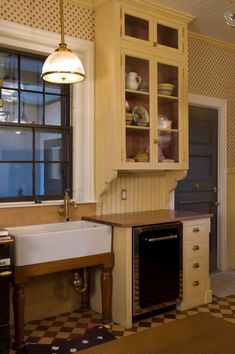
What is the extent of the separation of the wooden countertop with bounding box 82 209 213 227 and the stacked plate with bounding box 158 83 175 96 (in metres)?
1.18

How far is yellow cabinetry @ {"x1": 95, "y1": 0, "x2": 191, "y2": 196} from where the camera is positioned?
3246 mm

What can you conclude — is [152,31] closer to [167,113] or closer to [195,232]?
[167,113]

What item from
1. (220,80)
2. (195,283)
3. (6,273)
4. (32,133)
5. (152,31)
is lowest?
(195,283)

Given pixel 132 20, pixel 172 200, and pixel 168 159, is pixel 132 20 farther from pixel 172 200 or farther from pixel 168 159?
pixel 172 200

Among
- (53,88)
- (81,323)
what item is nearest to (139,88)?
(53,88)

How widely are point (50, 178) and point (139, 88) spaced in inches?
46.0

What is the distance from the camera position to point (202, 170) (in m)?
4.49

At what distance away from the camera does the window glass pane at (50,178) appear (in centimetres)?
332

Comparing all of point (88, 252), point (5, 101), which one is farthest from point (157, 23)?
point (88, 252)

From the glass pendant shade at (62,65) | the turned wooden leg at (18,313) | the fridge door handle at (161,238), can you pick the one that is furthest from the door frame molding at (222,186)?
the turned wooden leg at (18,313)

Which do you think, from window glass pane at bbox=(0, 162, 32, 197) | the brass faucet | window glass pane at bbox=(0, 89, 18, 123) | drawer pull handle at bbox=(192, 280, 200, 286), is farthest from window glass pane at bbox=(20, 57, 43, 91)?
drawer pull handle at bbox=(192, 280, 200, 286)

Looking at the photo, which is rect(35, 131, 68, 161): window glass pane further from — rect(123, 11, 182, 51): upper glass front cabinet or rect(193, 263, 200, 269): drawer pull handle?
rect(193, 263, 200, 269): drawer pull handle

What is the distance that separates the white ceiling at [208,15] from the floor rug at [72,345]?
2.91m

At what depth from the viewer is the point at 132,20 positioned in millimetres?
3340
